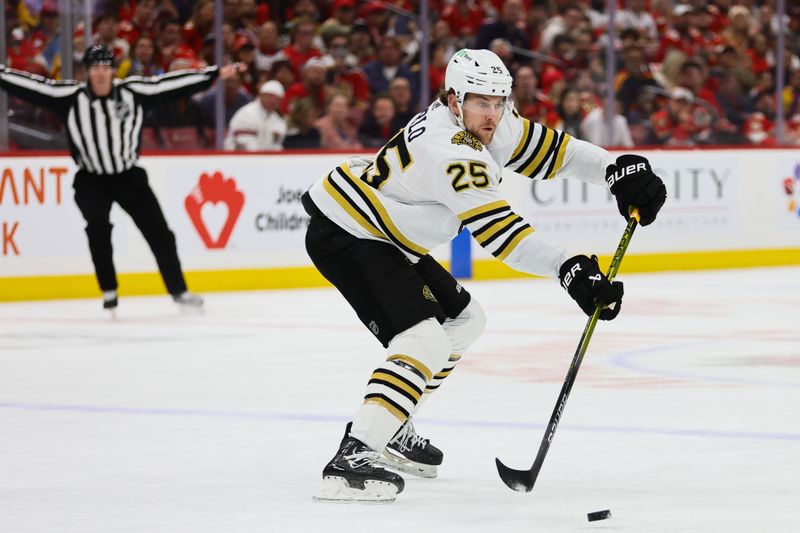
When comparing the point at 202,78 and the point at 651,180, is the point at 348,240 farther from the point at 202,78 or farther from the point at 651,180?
the point at 202,78

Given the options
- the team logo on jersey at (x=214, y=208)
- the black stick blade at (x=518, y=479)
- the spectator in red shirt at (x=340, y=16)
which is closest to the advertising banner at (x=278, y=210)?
the team logo on jersey at (x=214, y=208)

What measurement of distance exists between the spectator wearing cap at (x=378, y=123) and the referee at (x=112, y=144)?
2113 mm

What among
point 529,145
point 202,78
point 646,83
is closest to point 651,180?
point 529,145

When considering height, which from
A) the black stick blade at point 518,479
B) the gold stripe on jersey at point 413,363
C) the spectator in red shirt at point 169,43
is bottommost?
the black stick blade at point 518,479

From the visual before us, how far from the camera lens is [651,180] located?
4203mm

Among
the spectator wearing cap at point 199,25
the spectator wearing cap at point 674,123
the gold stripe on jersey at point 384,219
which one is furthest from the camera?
the spectator wearing cap at point 674,123

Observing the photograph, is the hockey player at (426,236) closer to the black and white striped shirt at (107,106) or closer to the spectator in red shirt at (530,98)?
the black and white striped shirt at (107,106)

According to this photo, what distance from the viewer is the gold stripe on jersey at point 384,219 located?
416cm

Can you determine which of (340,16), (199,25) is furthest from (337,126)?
(199,25)

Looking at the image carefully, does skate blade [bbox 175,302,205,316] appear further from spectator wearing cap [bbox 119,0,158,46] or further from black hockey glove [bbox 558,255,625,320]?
black hockey glove [bbox 558,255,625,320]

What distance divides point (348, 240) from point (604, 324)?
174 inches

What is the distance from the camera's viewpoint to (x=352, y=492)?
3973 mm

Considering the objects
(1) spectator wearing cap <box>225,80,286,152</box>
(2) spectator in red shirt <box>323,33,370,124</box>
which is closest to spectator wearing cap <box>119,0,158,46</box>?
(1) spectator wearing cap <box>225,80,286,152</box>

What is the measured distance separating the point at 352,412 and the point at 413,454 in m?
1.22
